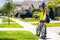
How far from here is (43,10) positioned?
14344mm

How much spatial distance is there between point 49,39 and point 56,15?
34.3 m

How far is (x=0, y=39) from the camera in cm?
1422

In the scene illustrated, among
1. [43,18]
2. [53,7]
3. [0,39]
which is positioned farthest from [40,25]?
[53,7]

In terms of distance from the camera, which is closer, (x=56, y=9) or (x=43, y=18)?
(x=43, y=18)

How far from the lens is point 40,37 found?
14680 mm

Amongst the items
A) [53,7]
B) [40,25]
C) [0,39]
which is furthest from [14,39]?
[53,7]

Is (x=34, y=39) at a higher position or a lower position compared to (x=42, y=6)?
lower

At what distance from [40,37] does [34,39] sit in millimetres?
754

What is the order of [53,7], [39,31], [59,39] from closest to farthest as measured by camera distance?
[59,39] < [39,31] < [53,7]

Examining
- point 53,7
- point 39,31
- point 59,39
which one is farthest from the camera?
point 53,7

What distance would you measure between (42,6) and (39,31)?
5.16 feet

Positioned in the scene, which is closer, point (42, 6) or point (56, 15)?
point (42, 6)

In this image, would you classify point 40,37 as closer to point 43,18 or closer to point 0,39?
point 43,18

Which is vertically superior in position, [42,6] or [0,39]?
[42,6]
